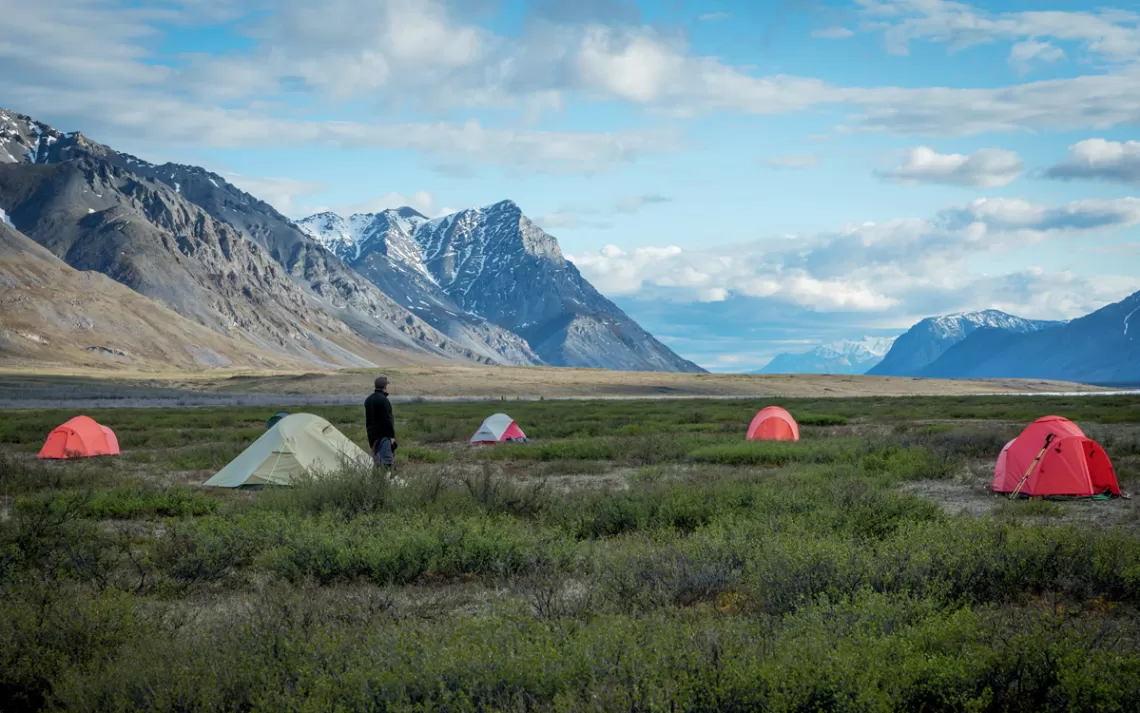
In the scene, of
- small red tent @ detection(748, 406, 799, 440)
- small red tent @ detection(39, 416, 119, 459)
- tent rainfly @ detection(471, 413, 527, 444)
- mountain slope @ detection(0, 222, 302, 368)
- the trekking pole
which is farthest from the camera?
mountain slope @ detection(0, 222, 302, 368)

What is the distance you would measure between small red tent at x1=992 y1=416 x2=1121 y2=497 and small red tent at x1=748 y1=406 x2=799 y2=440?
10940 mm

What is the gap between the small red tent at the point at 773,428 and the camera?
26.4 meters

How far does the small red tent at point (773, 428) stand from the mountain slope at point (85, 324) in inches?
4728

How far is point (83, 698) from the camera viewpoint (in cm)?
499

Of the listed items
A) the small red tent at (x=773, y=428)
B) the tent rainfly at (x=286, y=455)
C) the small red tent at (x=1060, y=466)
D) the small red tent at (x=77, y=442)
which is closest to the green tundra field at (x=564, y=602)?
the small red tent at (x=1060, y=466)

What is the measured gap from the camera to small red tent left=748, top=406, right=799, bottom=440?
86.7 feet

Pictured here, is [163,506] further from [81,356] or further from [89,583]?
[81,356]

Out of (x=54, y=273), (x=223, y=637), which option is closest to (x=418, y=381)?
(x=54, y=273)

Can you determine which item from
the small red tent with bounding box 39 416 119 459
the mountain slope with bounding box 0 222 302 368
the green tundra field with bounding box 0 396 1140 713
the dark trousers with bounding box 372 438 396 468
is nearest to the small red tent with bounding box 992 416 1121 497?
the green tundra field with bounding box 0 396 1140 713

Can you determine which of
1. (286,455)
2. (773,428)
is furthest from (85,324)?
(286,455)

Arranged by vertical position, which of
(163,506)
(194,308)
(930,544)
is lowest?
(163,506)

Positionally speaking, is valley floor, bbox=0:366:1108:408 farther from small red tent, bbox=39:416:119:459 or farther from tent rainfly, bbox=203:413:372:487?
tent rainfly, bbox=203:413:372:487

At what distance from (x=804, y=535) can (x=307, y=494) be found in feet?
21.4

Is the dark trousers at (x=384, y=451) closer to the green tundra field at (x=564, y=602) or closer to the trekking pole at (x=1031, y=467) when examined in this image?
the green tundra field at (x=564, y=602)
